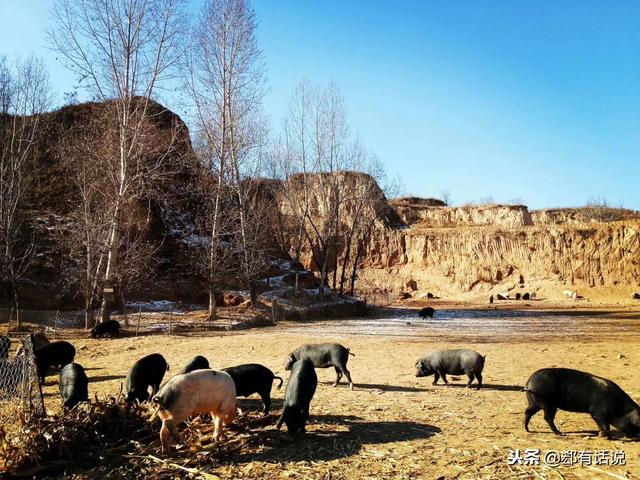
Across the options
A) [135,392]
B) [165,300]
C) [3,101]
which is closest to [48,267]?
[165,300]

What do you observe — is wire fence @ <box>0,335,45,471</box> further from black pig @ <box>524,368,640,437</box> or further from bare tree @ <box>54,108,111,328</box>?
bare tree @ <box>54,108,111,328</box>

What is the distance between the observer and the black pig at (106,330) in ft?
66.2

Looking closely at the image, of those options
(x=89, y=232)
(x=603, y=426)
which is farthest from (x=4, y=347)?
(x=89, y=232)

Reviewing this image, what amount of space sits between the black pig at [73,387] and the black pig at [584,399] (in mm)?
→ 7253

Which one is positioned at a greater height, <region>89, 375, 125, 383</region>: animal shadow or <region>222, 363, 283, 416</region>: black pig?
<region>222, 363, 283, 416</region>: black pig

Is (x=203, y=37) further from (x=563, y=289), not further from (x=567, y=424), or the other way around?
(x=563, y=289)

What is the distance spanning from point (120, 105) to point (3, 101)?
11010 mm

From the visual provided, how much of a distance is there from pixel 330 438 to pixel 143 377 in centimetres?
409

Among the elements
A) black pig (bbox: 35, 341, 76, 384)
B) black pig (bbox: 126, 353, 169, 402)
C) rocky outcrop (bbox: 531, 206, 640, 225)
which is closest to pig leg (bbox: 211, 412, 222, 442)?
black pig (bbox: 126, 353, 169, 402)

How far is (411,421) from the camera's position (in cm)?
814

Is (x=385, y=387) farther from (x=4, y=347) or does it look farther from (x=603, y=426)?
(x=4, y=347)

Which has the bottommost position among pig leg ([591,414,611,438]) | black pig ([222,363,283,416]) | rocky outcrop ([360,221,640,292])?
pig leg ([591,414,611,438])

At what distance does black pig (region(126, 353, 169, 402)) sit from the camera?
30.1 feet

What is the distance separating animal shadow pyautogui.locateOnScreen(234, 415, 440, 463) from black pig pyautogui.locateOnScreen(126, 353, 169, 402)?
3002 mm
